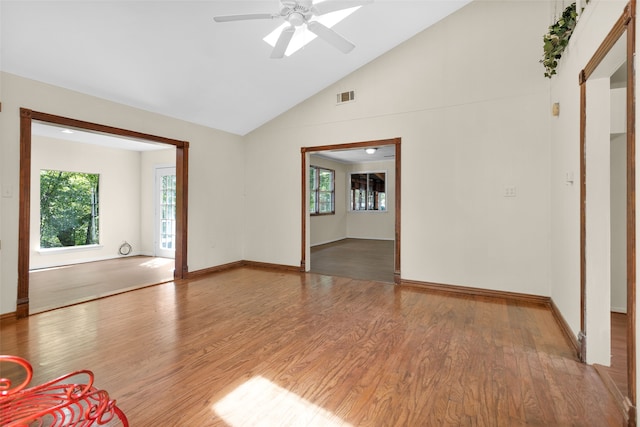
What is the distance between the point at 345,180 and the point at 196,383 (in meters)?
8.54

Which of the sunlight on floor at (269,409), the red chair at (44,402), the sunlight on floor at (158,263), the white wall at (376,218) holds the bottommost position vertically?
the sunlight on floor at (269,409)

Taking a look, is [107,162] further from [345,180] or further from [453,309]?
[453,309]

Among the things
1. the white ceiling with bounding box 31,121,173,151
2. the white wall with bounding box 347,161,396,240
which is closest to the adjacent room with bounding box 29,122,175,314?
the white ceiling with bounding box 31,121,173,151

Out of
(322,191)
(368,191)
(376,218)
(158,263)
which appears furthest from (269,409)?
(368,191)

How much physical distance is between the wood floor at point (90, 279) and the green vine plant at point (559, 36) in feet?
18.7

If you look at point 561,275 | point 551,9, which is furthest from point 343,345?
point 551,9

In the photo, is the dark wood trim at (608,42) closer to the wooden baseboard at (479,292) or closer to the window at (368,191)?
the wooden baseboard at (479,292)

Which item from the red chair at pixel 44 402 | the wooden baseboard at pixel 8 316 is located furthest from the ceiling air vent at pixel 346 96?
the wooden baseboard at pixel 8 316

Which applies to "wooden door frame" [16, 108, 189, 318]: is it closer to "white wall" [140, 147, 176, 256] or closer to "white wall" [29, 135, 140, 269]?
"white wall" [29, 135, 140, 269]

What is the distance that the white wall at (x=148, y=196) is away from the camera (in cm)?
737

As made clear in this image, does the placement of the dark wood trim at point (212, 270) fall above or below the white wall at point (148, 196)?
below

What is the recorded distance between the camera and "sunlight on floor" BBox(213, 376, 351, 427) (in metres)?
1.71

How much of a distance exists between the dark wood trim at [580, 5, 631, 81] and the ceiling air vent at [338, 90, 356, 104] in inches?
121

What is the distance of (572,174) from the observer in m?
2.64
